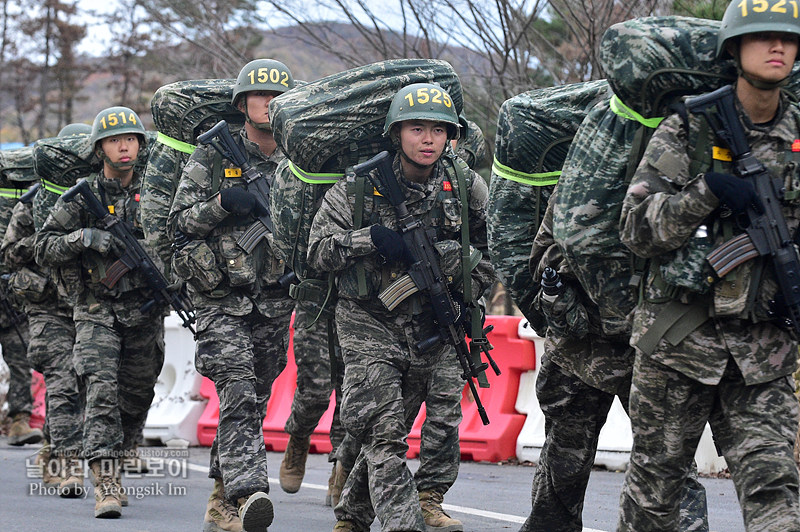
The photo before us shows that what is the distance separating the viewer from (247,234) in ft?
24.9

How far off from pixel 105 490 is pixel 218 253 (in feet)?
6.12

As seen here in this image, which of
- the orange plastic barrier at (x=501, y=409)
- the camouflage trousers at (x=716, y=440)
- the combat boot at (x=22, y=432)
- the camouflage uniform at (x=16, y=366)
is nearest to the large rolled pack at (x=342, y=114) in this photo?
the camouflage trousers at (x=716, y=440)

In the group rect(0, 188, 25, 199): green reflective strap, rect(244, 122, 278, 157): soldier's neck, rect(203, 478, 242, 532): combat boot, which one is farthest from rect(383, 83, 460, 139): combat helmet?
rect(0, 188, 25, 199): green reflective strap

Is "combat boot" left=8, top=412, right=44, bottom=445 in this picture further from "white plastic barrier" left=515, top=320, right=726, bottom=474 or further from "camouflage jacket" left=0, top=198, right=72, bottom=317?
"white plastic barrier" left=515, top=320, right=726, bottom=474

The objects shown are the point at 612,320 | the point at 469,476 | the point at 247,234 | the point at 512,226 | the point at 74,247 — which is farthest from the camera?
the point at 469,476

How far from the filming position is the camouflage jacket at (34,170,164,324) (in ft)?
28.9

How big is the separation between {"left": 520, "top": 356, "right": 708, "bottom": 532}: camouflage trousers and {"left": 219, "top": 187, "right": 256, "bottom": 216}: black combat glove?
7.57 feet

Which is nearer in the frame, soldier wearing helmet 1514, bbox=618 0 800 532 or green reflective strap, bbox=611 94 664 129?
soldier wearing helmet 1514, bbox=618 0 800 532

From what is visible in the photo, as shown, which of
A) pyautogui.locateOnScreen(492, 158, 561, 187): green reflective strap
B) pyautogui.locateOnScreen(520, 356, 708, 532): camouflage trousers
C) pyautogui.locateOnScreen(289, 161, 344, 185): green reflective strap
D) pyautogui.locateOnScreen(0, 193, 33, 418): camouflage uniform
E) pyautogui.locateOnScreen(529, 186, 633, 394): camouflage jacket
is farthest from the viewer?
pyautogui.locateOnScreen(0, 193, 33, 418): camouflage uniform

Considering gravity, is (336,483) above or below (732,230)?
below

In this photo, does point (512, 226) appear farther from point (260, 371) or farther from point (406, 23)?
point (406, 23)

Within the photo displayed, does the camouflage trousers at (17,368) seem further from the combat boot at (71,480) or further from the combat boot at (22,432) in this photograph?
the combat boot at (71,480)

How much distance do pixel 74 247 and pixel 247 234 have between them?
182 centimetres

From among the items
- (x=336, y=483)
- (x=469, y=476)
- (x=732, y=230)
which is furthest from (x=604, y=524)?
(x=732, y=230)
